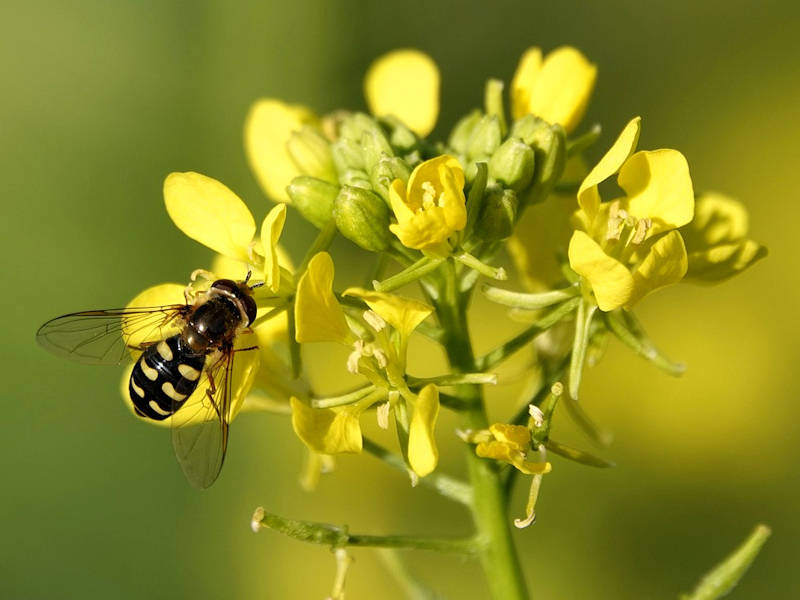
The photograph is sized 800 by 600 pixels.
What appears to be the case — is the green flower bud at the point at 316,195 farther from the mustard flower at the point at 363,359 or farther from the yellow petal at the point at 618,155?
the yellow petal at the point at 618,155

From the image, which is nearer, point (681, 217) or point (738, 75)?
point (681, 217)

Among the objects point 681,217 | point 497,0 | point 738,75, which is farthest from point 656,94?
point 681,217

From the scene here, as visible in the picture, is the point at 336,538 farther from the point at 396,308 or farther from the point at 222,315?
the point at 222,315

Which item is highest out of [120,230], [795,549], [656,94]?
[656,94]

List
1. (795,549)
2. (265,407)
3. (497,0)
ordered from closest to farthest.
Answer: (265,407) < (795,549) < (497,0)

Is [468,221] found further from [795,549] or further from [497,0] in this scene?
[497,0]

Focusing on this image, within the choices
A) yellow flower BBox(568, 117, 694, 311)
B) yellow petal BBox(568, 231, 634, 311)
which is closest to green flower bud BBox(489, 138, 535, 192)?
yellow flower BBox(568, 117, 694, 311)

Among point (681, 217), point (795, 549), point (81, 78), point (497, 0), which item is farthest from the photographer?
point (497, 0)
